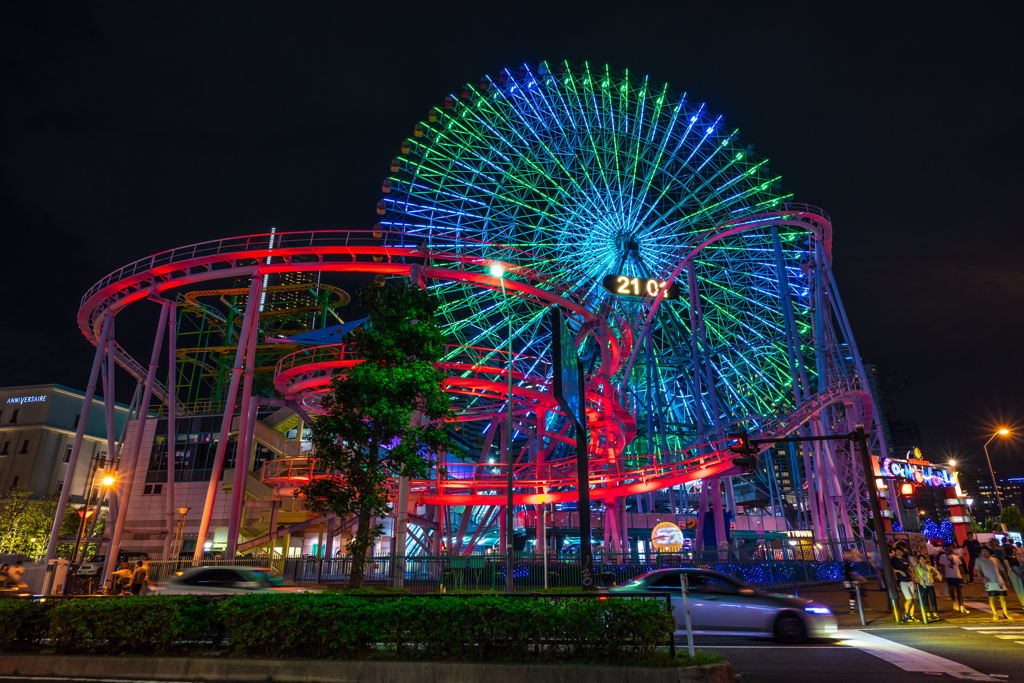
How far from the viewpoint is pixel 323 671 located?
7871mm

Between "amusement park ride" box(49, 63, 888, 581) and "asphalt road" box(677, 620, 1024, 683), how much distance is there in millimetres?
12952

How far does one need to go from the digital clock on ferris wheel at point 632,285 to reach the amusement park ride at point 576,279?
0.38ft

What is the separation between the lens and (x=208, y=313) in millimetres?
49500

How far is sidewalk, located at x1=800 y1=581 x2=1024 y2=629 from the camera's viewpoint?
13.6 m

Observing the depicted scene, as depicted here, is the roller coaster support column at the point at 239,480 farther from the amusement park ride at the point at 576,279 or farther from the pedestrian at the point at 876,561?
the pedestrian at the point at 876,561

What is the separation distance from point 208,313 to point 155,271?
85.5ft

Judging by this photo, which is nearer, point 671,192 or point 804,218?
point 804,218

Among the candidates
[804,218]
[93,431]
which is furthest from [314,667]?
[93,431]

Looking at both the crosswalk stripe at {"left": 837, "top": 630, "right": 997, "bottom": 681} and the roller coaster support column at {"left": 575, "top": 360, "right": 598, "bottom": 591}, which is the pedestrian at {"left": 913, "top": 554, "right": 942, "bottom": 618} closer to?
the crosswalk stripe at {"left": 837, "top": 630, "right": 997, "bottom": 681}

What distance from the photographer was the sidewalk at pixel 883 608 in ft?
44.7

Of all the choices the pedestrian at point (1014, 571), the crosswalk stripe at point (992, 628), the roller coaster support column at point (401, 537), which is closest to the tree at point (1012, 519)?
the pedestrian at point (1014, 571)

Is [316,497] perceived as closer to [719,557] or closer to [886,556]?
[719,557]

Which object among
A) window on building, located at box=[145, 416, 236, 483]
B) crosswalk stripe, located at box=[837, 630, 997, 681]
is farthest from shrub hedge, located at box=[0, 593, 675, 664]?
window on building, located at box=[145, 416, 236, 483]

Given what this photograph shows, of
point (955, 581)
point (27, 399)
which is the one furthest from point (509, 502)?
point (27, 399)
